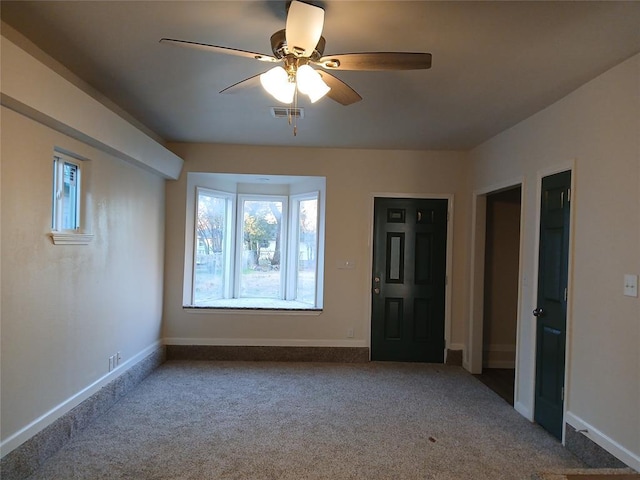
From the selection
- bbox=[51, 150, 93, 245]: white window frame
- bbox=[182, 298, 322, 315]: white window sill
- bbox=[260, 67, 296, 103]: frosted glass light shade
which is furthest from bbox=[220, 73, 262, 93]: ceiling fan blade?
bbox=[182, 298, 322, 315]: white window sill

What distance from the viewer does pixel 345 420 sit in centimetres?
308

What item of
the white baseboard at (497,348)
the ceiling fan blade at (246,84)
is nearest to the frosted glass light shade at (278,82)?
the ceiling fan blade at (246,84)

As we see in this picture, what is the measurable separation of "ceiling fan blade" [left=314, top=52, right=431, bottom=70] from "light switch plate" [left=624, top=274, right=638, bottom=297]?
1659 mm

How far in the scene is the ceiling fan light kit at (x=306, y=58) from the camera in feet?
5.50

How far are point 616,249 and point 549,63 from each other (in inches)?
46.8

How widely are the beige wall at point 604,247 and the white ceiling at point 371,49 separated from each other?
9.4 inches

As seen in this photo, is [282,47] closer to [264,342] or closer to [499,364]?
[264,342]

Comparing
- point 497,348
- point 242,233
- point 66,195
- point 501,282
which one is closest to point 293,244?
point 242,233

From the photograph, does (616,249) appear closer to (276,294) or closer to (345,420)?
(345,420)

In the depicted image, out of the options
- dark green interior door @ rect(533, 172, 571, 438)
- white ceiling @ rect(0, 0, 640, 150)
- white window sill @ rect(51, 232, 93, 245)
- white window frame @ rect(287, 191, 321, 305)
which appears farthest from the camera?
white window frame @ rect(287, 191, 321, 305)

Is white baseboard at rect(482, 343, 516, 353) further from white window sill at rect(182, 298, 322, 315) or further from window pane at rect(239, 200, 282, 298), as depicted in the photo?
window pane at rect(239, 200, 282, 298)

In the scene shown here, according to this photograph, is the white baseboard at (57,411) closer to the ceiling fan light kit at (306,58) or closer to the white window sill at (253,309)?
the white window sill at (253,309)

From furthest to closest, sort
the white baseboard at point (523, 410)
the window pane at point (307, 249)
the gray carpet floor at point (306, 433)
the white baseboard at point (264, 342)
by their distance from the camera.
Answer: the window pane at point (307, 249), the white baseboard at point (264, 342), the white baseboard at point (523, 410), the gray carpet floor at point (306, 433)

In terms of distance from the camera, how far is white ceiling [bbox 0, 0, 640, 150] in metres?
1.90
